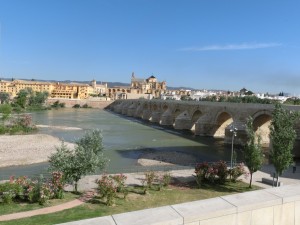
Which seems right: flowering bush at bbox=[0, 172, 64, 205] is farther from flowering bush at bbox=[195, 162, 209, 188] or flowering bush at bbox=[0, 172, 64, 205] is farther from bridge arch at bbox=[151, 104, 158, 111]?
bridge arch at bbox=[151, 104, 158, 111]

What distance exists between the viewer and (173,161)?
23.6 metres

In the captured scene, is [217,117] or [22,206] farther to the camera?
[217,117]

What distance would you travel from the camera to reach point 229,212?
3.14 m

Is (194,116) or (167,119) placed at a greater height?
(194,116)

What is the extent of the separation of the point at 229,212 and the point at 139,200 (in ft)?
30.7

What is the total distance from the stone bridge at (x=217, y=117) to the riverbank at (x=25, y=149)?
17.4 meters

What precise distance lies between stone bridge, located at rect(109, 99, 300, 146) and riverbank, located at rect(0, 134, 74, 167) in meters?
17.4

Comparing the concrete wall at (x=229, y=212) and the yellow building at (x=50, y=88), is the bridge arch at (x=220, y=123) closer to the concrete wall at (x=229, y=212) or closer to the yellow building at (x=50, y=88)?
the concrete wall at (x=229, y=212)

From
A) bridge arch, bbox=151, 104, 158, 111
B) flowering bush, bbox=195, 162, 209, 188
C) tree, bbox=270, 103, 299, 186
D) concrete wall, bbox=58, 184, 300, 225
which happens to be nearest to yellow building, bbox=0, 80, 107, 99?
bridge arch, bbox=151, 104, 158, 111

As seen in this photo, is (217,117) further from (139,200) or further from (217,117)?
(139,200)

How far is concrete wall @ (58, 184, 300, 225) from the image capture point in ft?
9.47

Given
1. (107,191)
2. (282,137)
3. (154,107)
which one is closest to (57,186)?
(107,191)

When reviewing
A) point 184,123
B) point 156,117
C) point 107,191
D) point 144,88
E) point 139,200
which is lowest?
point 156,117

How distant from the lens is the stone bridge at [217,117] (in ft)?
106
